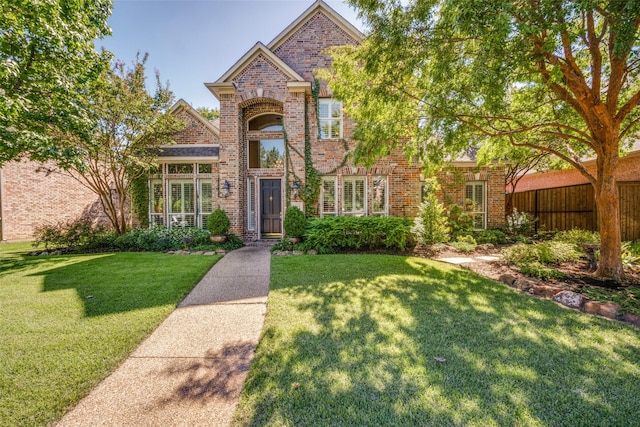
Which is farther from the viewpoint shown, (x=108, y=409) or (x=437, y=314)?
(x=437, y=314)

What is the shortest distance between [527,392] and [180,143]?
1321 centimetres

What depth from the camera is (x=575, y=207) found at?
432 inches

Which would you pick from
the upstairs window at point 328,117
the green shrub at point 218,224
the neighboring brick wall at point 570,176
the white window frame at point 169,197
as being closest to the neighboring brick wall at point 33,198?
the white window frame at point 169,197

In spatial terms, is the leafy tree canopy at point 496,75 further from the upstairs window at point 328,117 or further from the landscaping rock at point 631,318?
the upstairs window at point 328,117

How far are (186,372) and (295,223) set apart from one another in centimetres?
646

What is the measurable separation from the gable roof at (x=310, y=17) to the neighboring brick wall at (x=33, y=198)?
10783 millimetres

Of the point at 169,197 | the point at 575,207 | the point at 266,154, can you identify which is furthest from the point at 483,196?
the point at 169,197

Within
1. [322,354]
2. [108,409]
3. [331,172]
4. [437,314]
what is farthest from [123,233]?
[437,314]

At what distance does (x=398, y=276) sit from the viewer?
565 cm

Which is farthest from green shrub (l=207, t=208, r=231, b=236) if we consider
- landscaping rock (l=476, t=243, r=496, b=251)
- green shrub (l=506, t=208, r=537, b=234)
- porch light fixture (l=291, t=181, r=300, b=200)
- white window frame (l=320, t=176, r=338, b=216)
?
green shrub (l=506, t=208, r=537, b=234)

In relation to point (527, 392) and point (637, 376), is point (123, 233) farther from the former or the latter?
point (637, 376)

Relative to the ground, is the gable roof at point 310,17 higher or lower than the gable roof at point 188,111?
higher

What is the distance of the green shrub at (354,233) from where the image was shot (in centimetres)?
852

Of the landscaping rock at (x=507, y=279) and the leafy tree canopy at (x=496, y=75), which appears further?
the landscaping rock at (x=507, y=279)
